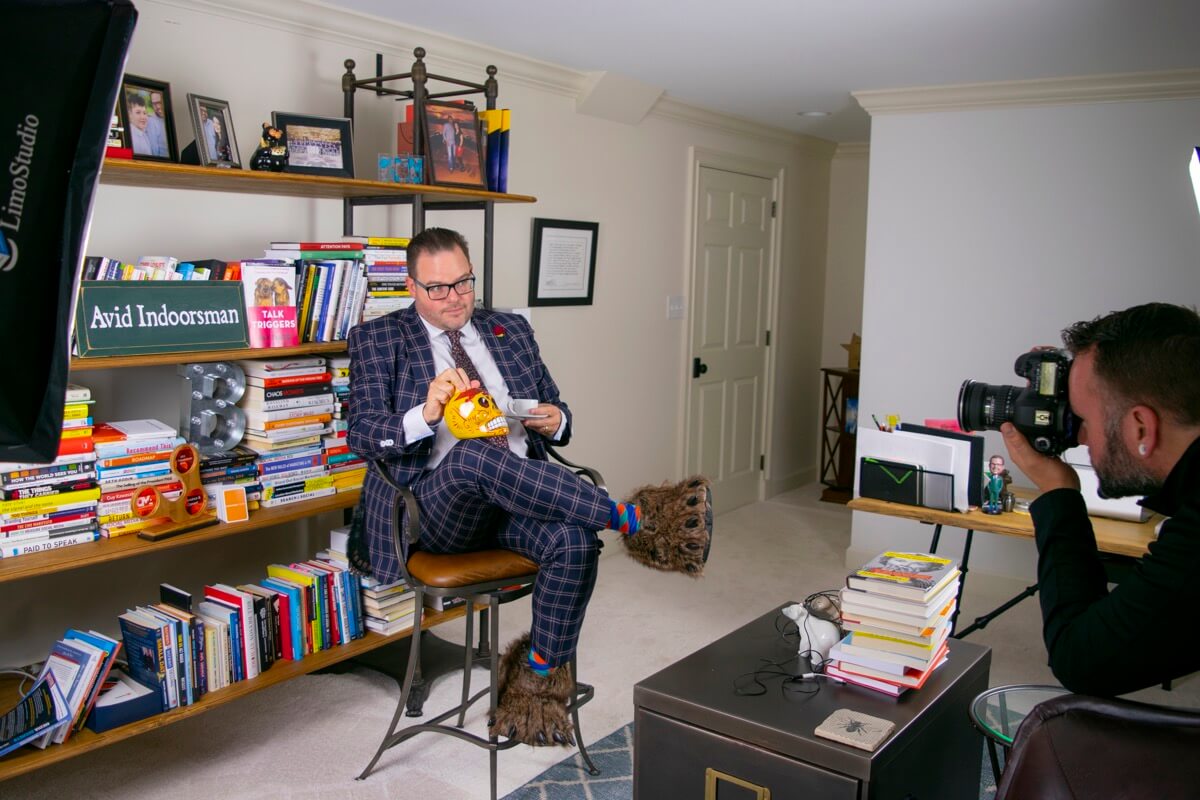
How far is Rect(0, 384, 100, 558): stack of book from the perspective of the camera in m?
2.29

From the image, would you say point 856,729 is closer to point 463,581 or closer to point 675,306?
point 463,581

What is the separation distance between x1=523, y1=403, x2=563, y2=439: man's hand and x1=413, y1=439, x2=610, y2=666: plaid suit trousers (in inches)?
11.6

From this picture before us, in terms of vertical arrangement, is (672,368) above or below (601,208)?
below

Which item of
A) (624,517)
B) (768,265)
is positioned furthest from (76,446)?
(768,265)

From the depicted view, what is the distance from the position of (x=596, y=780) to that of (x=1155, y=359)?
5.92 ft

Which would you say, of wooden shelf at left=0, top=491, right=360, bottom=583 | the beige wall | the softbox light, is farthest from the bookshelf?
the softbox light

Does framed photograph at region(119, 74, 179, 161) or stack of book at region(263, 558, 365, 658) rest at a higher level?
framed photograph at region(119, 74, 179, 161)

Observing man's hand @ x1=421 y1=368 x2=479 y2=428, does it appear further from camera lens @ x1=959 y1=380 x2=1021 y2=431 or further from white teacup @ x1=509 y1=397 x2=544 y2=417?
camera lens @ x1=959 y1=380 x2=1021 y2=431

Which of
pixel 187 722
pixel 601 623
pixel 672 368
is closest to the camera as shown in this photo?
pixel 187 722

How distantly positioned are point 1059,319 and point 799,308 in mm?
2194

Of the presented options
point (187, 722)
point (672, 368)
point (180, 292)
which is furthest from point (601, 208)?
point (187, 722)

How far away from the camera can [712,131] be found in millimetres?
5242

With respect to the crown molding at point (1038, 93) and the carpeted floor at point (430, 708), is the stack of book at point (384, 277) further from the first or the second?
the crown molding at point (1038, 93)

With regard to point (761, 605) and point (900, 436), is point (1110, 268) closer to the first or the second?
point (900, 436)
